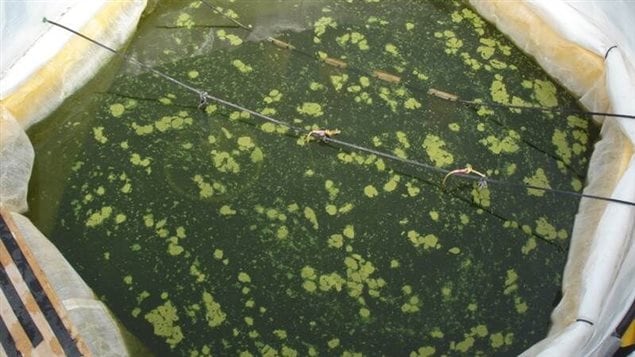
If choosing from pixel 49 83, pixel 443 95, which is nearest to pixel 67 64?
pixel 49 83

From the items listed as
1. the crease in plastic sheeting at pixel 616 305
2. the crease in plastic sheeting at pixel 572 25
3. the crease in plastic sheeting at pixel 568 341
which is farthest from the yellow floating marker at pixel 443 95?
the crease in plastic sheeting at pixel 568 341

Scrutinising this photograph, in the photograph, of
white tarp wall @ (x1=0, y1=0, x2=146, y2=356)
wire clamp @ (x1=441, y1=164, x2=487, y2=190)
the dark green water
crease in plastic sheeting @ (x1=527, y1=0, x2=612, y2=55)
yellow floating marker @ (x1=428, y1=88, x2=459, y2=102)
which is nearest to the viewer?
white tarp wall @ (x1=0, y1=0, x2=146, y2=356)

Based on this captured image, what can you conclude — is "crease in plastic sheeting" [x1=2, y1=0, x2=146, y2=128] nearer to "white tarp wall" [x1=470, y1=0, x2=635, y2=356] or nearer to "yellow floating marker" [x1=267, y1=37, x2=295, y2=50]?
"yellow floating marker" [x1=267, y1=37, x2=295, y2=50]

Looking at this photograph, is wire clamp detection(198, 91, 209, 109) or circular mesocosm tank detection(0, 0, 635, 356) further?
wire clamp detection(198, 91, 209, 109)

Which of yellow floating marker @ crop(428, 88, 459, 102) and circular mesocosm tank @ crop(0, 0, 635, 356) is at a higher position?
yellow floating marker @ crop(428, 88, 459, 102)

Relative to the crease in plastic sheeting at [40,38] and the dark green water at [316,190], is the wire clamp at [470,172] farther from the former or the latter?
the crease in plastic sheeting at [40,38]

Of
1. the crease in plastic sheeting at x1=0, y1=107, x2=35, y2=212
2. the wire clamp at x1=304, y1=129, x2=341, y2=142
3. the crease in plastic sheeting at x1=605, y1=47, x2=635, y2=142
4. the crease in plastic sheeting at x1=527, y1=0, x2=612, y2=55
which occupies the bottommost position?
the crease in plastic sheeting at x1=0, y1=107, x2=35, y2=212

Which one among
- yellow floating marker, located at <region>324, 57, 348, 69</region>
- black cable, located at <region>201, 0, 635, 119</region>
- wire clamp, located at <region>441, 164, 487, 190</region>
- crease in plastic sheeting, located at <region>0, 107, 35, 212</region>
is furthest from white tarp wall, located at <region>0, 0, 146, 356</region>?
wire clamp, located at <region>441, 164, 487, 190</region>
